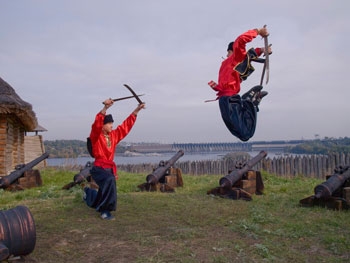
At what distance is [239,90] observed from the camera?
4555 mm

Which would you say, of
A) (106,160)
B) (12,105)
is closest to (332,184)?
(106,160)

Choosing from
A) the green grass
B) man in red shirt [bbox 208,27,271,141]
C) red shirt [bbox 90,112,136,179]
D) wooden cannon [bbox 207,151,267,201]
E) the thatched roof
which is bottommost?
the green grass

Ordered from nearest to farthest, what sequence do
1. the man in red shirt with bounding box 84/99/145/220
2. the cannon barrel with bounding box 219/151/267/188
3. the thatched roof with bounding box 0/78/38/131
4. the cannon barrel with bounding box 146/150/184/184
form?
the man in red shirt with bounding box 84/99/145/220
the cannon barrel with bounding box 219/151/267/188
the cannon barrel with bounding box 146/150/184/184
the thatched roof with bounding box 0/78/38/131

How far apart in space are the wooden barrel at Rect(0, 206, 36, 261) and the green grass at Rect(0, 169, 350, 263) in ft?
1.01

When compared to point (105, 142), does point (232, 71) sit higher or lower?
higher

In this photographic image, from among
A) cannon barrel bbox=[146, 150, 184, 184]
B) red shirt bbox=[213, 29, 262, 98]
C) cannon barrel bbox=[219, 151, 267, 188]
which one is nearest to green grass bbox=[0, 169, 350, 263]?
cannon barrel bbox=[219, 151, 267, 188]

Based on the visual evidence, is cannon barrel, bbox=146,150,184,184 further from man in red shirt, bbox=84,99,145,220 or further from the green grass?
man in red shirt, bbox=84,99,145,220

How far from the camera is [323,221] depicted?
6.45m

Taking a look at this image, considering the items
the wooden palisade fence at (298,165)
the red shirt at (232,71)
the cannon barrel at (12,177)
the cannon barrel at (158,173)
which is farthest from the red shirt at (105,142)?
the wooden palisade fence at (298,165)

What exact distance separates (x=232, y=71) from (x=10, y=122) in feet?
37.8

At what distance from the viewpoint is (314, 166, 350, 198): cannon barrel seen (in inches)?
294

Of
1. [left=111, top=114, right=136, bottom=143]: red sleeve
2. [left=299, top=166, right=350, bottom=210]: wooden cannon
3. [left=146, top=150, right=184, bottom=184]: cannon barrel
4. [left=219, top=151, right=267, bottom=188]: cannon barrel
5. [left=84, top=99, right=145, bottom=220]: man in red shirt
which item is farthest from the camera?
[left=146, top=150, right=184, bottom=184]: cannon barrel

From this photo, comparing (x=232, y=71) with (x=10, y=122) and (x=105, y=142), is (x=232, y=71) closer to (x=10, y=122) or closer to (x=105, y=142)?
(x=105, y=142)

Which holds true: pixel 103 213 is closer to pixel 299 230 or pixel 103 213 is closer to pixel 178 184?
pixel 299 230
